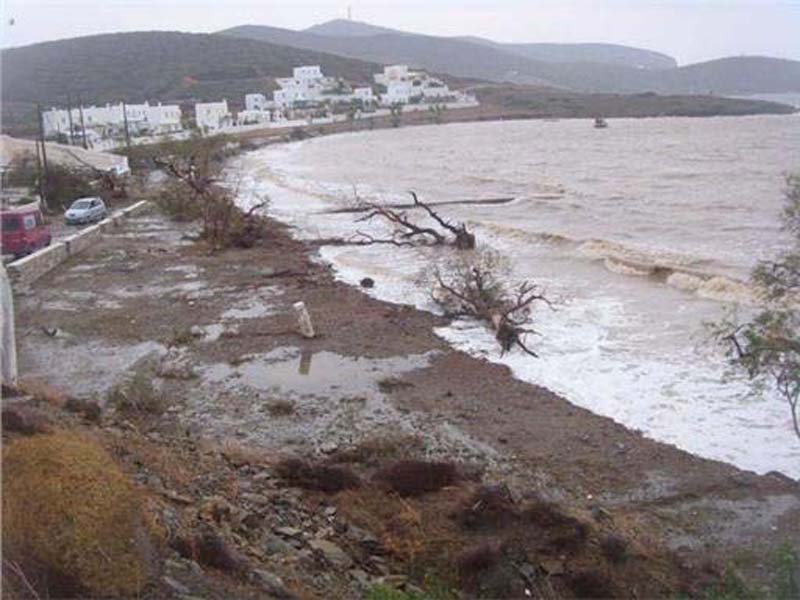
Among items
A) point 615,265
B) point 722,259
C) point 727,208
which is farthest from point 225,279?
point 727,208

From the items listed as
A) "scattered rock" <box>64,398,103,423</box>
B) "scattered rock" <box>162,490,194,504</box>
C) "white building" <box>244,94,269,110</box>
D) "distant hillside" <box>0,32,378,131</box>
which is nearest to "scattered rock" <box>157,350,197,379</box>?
"scattered rock" <box>64,398,103,423</box>

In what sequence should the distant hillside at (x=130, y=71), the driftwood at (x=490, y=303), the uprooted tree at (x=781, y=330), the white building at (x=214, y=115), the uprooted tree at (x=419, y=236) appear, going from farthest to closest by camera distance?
the distant hillside at (x=130, y=71)
the white building at (x=214, y=115)
the uprooted tree at (x=419, y=236)
the driftwood at (x=490, y=303)
the uprooted tree at (x=781, y=330)

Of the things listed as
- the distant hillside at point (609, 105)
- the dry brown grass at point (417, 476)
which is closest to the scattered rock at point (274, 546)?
the dry brown grass at point (417, 476)

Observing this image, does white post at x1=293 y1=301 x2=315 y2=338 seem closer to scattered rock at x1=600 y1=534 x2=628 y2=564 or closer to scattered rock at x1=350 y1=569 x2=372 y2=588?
scattered rock at x1=600 y1=534 x2=628 y2=564

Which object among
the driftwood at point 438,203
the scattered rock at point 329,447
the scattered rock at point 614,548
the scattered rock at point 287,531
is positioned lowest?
the driftwood at point 438,203

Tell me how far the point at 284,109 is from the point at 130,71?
117 feet

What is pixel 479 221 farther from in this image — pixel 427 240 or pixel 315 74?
pixel 315 74

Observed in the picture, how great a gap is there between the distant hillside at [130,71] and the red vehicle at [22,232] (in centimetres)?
12127

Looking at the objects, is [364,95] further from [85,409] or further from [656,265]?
[85,409]

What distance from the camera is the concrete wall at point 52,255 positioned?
23562 millimetres

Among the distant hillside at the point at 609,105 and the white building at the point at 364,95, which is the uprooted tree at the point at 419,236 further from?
the white building at the point at 364,95

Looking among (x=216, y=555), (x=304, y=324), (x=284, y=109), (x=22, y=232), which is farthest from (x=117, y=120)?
(x=216, y=555)

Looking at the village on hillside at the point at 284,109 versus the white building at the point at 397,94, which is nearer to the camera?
the village on hillside at the point at 284,109

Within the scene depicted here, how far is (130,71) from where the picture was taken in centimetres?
17600
